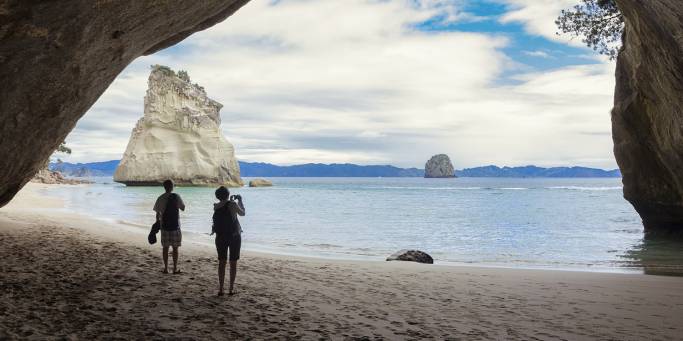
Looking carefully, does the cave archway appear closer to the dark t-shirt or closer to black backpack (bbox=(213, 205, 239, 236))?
the dark t-shirt

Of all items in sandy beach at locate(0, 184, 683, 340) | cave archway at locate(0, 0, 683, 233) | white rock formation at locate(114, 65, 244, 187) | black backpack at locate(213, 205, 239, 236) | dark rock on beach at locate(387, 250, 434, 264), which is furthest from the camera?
white rock formation at locate(114, 65, 244, 187)

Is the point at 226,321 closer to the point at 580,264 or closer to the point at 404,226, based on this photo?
the point at 580,264

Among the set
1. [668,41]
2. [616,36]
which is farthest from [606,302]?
[616,36]

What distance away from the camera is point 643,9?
37.9ft

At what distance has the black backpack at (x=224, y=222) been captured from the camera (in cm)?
796

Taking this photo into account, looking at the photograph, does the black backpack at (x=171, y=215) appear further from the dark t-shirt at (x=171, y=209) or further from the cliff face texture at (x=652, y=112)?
the cliff face texture at (x=652, y=112)

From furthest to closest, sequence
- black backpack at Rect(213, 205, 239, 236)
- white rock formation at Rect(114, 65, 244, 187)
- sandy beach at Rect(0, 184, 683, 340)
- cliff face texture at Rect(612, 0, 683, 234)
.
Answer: white rock formation at Rect(114, 65, 244, 187) → cliff face texture at Rect(612, 0, 683, 234) → black backpack at Rect(213, 205, 239, 236) → sandy beach at Rect(0, 184, 683, 340)

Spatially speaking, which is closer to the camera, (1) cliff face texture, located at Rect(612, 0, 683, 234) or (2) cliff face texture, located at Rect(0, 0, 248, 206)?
A: (2) cliff face texture, located at Rect(0, 0, 248, 206)

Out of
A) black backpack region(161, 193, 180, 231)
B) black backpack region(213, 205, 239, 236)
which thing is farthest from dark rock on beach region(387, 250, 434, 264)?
black backpack region(213, 205, 239, 236)

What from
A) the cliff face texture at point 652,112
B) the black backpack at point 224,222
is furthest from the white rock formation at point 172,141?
the black backpack at point 224,222

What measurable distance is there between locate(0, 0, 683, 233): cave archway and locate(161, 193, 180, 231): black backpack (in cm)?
245

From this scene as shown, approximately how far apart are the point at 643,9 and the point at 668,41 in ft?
3.17

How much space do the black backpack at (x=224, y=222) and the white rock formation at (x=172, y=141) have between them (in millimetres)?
78385

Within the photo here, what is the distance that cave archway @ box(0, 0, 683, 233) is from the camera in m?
6.44
